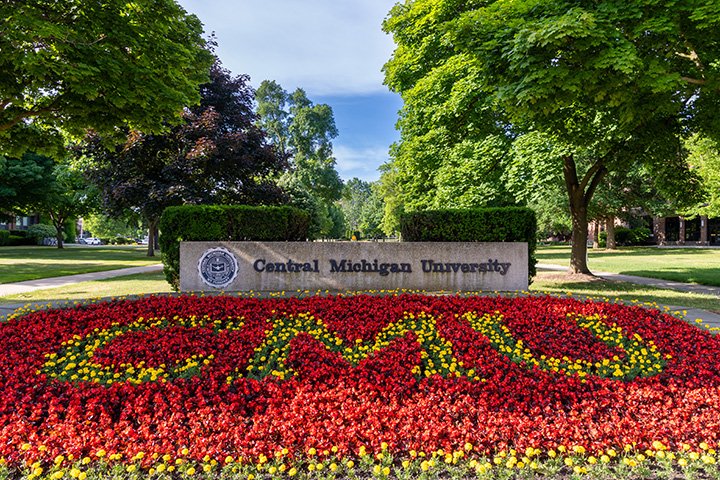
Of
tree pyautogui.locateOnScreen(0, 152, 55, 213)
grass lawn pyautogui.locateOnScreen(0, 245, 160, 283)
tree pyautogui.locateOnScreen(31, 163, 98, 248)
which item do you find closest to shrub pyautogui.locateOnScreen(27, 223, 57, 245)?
tree pyautogui.locateOnScreen(31, 163, 98, 248)

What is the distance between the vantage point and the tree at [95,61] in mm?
6453

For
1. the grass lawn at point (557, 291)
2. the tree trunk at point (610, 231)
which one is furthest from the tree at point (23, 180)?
the tree trunk at point (610, 231)

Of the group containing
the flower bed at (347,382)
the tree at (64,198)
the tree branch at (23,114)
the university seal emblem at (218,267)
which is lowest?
the flower bed at (347,382)

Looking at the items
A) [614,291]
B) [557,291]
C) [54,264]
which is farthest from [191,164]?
[614,291]

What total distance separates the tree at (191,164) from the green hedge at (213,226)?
31.1ft

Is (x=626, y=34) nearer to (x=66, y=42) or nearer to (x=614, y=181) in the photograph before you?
(x=66, y=42)

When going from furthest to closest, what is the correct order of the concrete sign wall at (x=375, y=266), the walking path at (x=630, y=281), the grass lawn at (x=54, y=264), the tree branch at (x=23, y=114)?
the grass lawn at (x=54, y=264)
the concrete sign wall at (x=375, y=266)
the tree branch at (x=23, y=114)
the walking path at (x=630, y=281)

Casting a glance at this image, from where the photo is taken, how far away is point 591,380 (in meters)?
4.17

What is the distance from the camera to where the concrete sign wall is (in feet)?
30.2

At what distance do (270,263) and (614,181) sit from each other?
31.1 metres

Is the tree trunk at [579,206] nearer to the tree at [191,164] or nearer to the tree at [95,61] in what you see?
the tree at [95,61]

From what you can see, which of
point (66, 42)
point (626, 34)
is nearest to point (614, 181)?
point (626, 34)

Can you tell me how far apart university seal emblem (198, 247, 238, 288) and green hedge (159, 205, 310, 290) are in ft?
1.11

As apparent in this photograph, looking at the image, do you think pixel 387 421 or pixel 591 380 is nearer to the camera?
pixel 387 421
